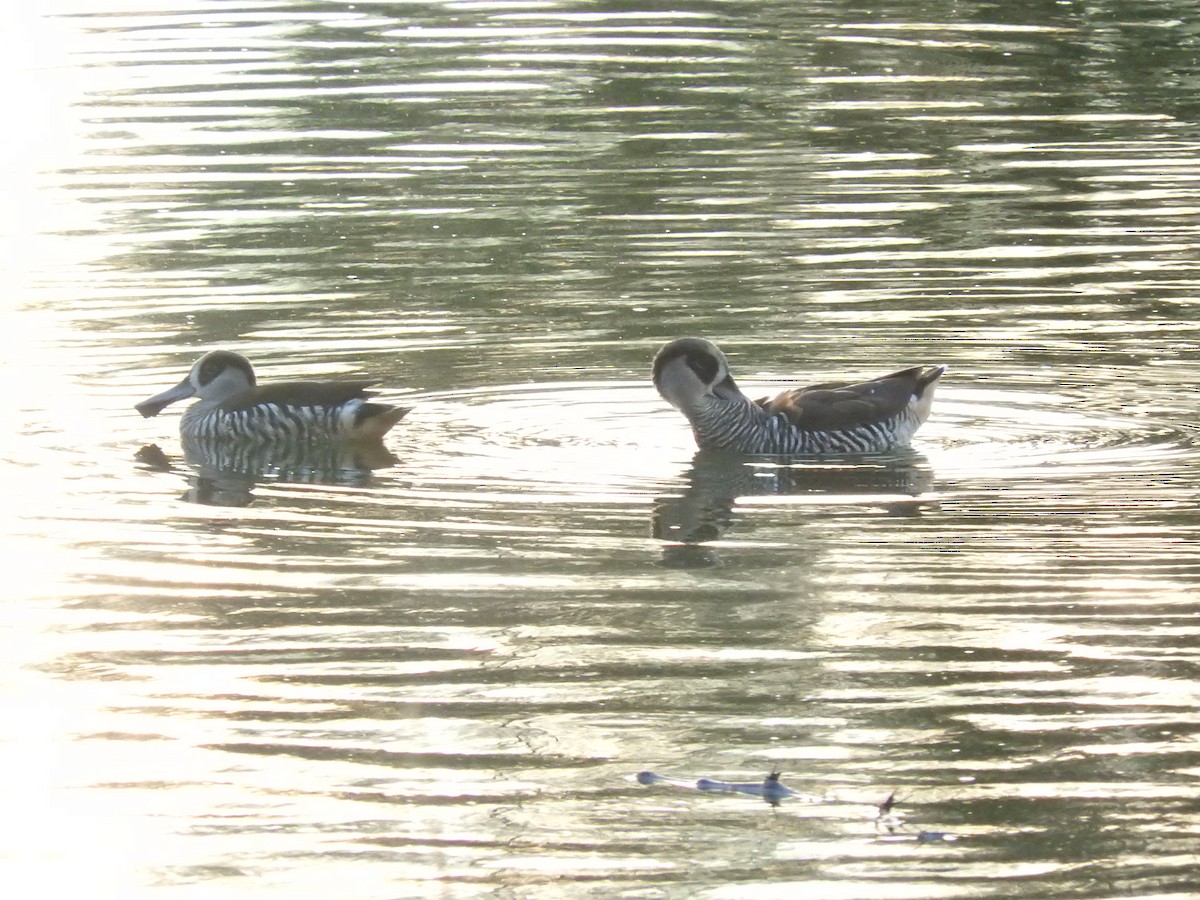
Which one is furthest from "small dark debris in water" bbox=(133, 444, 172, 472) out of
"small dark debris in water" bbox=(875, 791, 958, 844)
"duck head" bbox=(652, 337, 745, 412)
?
"small dark debris in water" bbox=(875, 791, 958, 844)

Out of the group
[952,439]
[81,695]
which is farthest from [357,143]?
[81,695]

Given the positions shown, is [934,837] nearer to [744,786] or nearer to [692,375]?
[744,786]

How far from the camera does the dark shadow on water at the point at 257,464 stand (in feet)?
39.1

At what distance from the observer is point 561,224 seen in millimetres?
18484

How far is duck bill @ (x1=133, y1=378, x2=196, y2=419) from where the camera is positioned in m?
13.2

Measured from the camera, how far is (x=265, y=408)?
12.8 m

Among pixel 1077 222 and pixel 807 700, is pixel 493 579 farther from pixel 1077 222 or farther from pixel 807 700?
pixel 1077 222

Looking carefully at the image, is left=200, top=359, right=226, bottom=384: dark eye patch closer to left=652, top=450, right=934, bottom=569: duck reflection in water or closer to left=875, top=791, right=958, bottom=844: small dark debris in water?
left=652, top=450, right=934, bottom=569: duck reflection in water

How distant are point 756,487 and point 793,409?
88 cm

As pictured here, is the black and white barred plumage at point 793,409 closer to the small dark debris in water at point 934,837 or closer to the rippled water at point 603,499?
the rippled water at point 603,499

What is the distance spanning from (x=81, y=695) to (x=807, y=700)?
253cm

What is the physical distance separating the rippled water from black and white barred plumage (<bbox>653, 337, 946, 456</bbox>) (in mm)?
191

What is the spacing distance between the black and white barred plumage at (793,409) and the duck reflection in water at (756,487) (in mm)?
98

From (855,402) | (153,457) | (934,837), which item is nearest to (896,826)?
(934,837)
